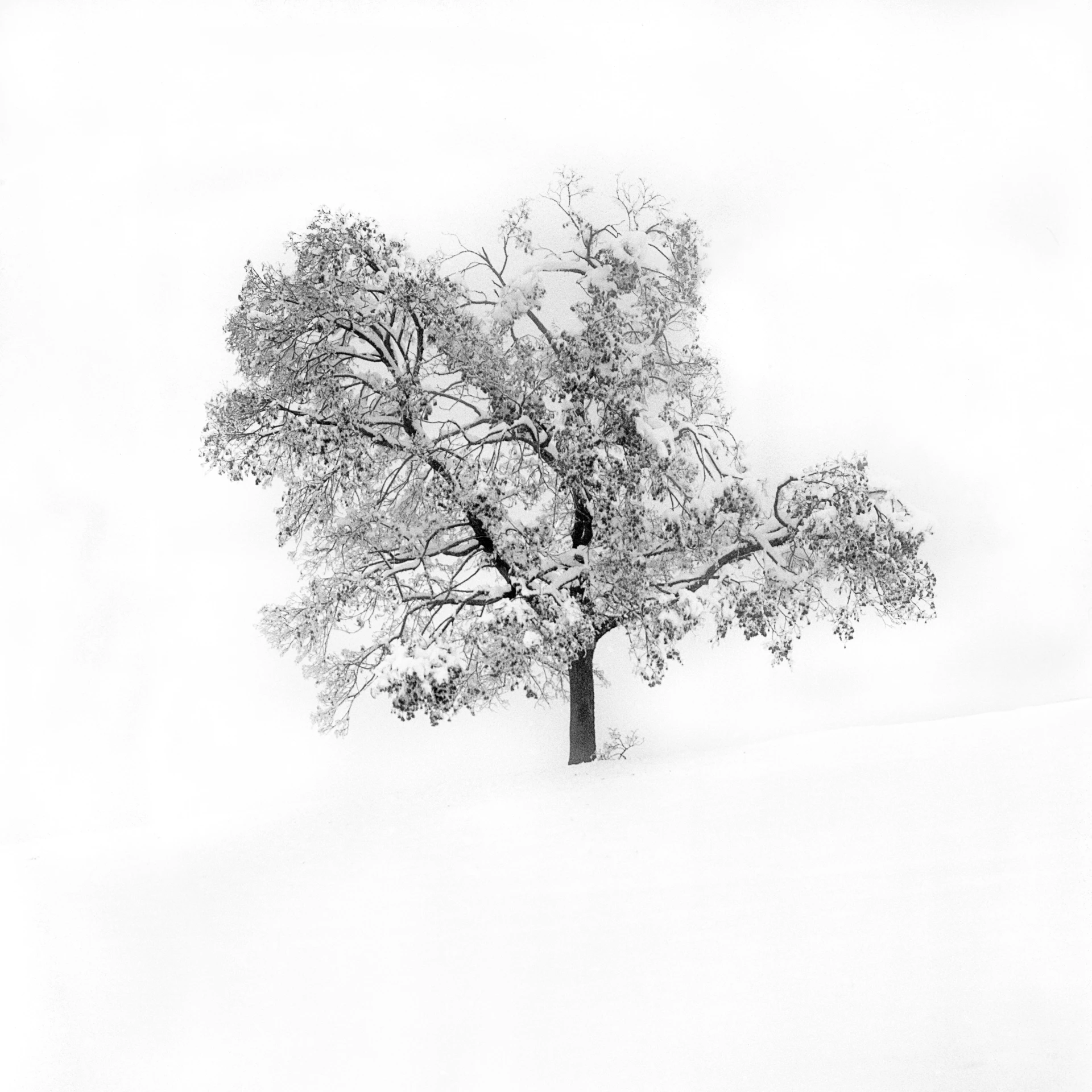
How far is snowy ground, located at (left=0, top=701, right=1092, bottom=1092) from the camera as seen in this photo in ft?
17.9

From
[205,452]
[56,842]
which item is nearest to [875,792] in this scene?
[205,452]

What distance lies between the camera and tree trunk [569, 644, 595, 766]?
10039 mm

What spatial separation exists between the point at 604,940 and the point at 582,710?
3788mm

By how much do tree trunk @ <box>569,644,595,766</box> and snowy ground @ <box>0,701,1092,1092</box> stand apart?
2.65 ft

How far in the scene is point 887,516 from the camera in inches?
371

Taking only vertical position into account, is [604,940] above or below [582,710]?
below

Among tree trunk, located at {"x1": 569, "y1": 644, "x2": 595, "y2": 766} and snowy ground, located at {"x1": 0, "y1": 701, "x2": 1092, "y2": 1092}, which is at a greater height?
tree trunk, located at {"x1": 569, "y1": 644, "x2": 595, "y2": 766}

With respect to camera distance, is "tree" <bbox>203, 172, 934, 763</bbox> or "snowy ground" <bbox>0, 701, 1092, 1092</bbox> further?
"tree" <bbox>203, 172, 934, 763</bbox>

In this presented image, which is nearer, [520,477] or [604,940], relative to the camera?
[604,940]

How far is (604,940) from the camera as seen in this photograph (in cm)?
645

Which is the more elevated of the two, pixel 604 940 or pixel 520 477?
pixel 520 477

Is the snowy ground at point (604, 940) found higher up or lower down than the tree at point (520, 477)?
lower down

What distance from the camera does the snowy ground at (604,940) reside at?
5461 mm

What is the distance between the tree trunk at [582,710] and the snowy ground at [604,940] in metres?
0.81
